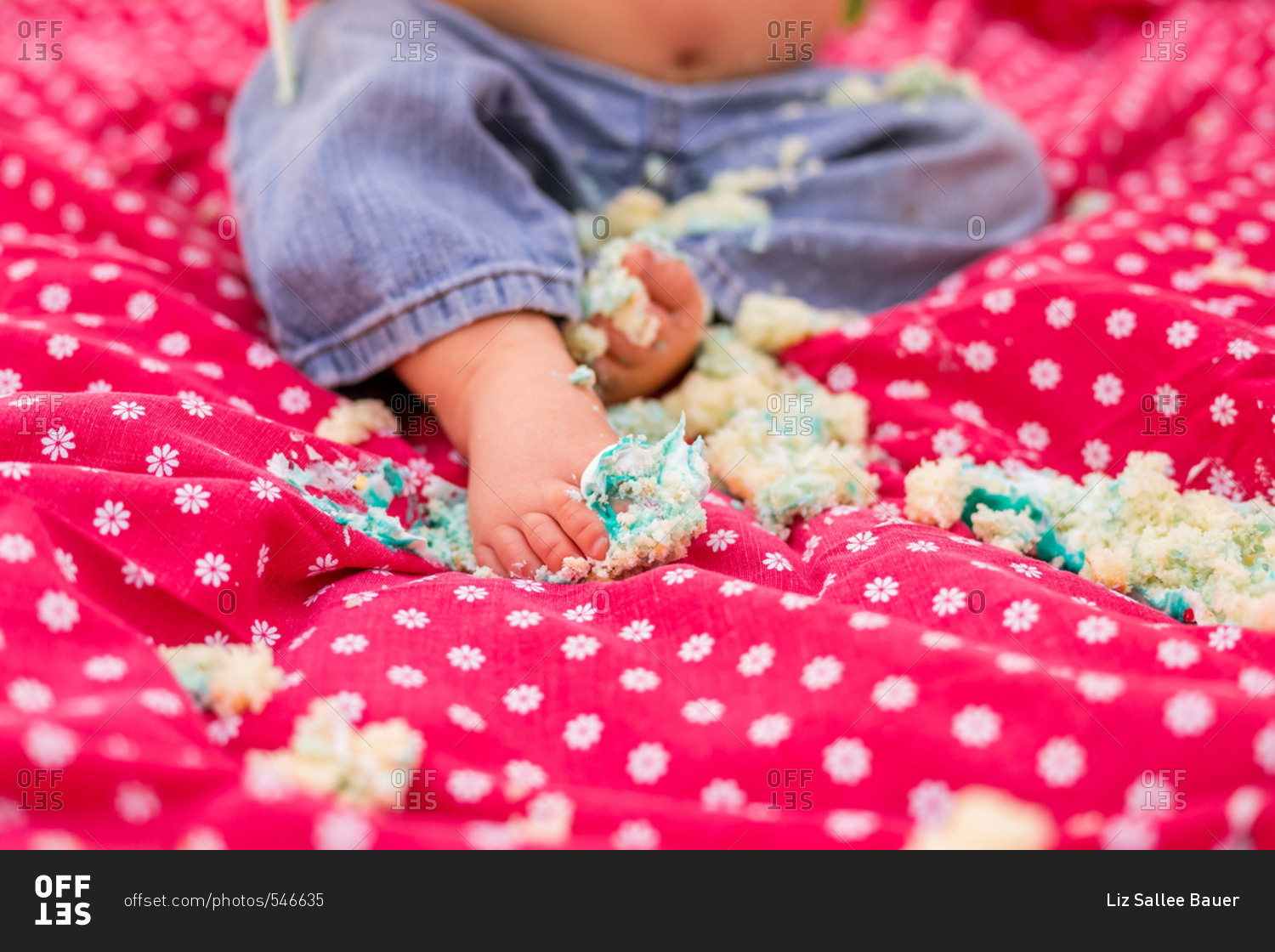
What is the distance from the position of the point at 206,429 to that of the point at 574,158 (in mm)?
609

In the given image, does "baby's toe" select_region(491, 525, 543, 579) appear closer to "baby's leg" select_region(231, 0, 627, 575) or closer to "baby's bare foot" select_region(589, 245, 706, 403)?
"baby's leg" select_region(231, 0, 627, 575)

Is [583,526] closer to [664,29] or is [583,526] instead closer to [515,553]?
[515,553]

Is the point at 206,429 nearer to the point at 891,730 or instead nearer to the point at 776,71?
the point at 891,730

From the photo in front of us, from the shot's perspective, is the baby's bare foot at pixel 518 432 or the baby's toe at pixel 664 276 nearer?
the baby's bare foot at pixel 518 432

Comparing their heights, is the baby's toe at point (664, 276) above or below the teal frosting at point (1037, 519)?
above

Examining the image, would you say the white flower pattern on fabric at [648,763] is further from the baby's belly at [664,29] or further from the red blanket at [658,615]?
the baby's belly at [664,29]

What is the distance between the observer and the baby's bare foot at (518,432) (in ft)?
2.48

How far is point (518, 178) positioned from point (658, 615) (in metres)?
0.58
